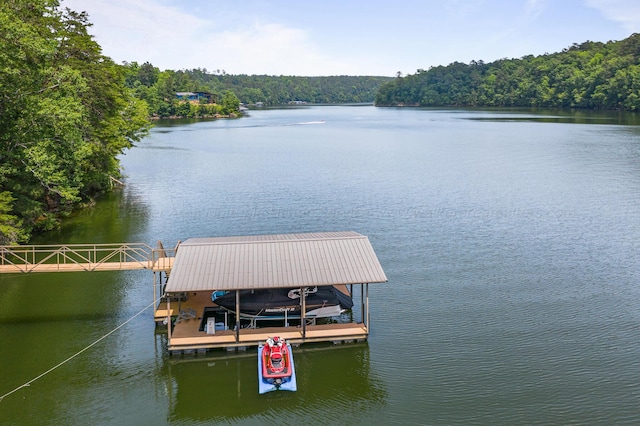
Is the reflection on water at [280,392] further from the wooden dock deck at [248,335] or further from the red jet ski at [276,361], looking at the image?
the red jet ski at [276,361]

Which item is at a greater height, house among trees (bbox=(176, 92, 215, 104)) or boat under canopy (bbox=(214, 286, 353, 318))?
house among trees (bbox=(176, 92, 215, 104))

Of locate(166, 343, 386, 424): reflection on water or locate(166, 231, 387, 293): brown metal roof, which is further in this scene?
locate(166, 231, 387, 293): brown metal roof

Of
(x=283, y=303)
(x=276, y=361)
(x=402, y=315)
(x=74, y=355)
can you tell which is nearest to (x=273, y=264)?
(x=283, y=303)

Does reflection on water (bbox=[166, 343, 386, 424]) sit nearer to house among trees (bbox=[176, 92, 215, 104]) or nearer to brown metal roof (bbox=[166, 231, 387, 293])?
brown metal roof (bbox=[166, 231, 387, 293])

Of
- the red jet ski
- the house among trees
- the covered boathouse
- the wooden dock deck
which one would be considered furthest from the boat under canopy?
the house among trees

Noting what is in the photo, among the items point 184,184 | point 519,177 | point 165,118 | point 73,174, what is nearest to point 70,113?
point 73,174

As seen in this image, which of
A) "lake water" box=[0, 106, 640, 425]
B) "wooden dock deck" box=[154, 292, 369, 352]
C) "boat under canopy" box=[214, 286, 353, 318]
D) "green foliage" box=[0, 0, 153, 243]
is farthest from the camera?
"green foliage" box=[0, 0, 153, 243]
